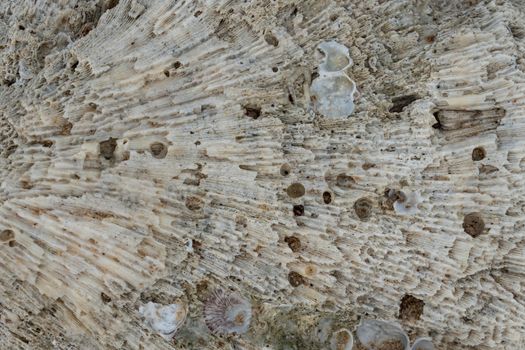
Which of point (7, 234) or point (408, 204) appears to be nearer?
point (408, 204)

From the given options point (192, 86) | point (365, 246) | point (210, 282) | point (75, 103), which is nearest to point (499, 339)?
point (365, 246)

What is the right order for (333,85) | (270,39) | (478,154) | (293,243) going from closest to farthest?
1. (478,154)
2. (293,243)
3. (333,85)
4. (270,39)

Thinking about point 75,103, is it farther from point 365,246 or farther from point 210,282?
point 365,246

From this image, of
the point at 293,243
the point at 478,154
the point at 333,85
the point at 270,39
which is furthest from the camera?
the point at 270,39

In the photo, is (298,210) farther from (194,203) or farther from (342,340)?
(342,340)

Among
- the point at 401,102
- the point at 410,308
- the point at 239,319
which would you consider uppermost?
the point at 401,102

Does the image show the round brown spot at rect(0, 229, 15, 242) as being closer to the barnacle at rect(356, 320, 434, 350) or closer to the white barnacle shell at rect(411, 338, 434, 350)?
the barnacle at rect(356, 320, 434, 350)

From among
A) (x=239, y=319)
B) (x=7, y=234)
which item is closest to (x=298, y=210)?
(x=239, y=319)
